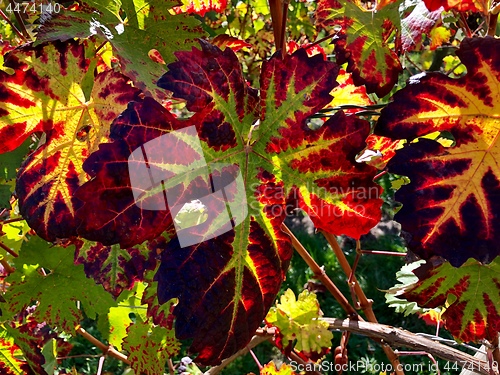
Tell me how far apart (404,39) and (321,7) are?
6.1 inches

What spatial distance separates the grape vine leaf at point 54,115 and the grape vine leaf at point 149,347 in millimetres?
595

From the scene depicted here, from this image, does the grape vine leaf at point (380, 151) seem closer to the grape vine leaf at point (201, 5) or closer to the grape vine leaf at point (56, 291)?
the grape vine leaf at point (201, 5)

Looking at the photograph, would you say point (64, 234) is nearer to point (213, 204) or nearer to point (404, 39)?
point (213, 204)

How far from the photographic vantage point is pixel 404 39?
0.84 meters

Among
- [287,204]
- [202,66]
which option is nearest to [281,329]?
[287,204]

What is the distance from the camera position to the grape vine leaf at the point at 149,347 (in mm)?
1192

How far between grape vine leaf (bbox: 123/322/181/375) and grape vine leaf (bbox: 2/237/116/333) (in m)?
0.12

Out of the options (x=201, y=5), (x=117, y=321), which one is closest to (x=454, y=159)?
(x=201, y=5)

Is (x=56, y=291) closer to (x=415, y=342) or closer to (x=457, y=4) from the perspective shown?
(x=415, y=342)

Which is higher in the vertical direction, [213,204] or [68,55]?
[68,55]

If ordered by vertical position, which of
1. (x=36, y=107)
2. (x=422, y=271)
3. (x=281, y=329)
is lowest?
(x=281, y=329)

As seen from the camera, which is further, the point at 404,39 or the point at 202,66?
the point at 404,39

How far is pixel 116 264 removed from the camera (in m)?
0.81

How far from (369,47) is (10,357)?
2.81 feet
